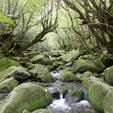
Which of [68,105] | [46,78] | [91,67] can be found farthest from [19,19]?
[68,105]

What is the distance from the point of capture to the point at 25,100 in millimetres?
3877

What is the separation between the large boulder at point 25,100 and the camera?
3.51m

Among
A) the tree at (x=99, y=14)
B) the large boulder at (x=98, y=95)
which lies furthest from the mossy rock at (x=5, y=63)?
the large boulder at (x=98, y=95)

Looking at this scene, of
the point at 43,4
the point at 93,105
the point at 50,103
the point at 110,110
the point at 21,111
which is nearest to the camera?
the point at 110,110

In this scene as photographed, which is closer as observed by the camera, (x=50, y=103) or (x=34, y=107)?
(x=34, y=107)

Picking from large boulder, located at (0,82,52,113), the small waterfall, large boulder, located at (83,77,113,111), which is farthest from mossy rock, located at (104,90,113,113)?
large boulder, located at (0,82,52,113)

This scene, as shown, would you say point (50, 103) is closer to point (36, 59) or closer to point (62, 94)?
point (62, 94)

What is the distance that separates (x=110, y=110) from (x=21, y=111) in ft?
8.08

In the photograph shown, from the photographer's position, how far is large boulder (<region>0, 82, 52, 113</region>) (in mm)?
3514

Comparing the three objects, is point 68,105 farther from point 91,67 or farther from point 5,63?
point 5,63

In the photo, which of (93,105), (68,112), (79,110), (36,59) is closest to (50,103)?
(68,112)

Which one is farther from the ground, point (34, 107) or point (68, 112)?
point (34, 107)

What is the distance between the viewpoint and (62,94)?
5.39 m

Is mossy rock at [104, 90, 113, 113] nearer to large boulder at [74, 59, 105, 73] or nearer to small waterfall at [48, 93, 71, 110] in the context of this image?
small waterfall at [48, 93, 71, 110]
